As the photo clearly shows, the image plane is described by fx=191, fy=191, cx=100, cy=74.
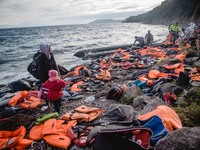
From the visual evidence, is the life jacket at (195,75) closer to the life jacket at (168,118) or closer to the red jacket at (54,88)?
the life jacket at (168,118)

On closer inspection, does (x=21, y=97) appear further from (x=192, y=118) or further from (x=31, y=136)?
(x=192, y=118)

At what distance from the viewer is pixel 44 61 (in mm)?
6062

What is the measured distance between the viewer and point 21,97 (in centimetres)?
720

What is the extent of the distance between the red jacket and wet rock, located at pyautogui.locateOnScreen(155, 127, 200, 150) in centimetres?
339

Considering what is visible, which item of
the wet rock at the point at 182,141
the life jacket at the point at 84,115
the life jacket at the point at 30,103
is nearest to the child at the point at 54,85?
the life jacket at the point at 84,115

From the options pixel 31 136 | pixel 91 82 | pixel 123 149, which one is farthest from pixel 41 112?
pixel 123 149

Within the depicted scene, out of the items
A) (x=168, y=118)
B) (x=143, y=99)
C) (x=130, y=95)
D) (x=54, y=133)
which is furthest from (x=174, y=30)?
(x=54, y=133)

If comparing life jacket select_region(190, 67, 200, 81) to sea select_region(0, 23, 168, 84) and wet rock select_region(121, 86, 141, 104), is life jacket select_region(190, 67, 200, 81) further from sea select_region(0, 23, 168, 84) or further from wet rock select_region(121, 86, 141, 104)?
sea select_region(0, 23, 168, 84)

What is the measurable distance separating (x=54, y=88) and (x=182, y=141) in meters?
3.74

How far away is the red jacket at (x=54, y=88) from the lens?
535cm

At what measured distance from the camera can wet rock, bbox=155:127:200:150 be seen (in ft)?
A: 8.30

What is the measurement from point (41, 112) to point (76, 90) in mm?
2149

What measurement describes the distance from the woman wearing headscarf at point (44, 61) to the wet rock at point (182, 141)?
4390 mm

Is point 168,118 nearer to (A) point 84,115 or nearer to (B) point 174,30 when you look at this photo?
(A) point 84,115
